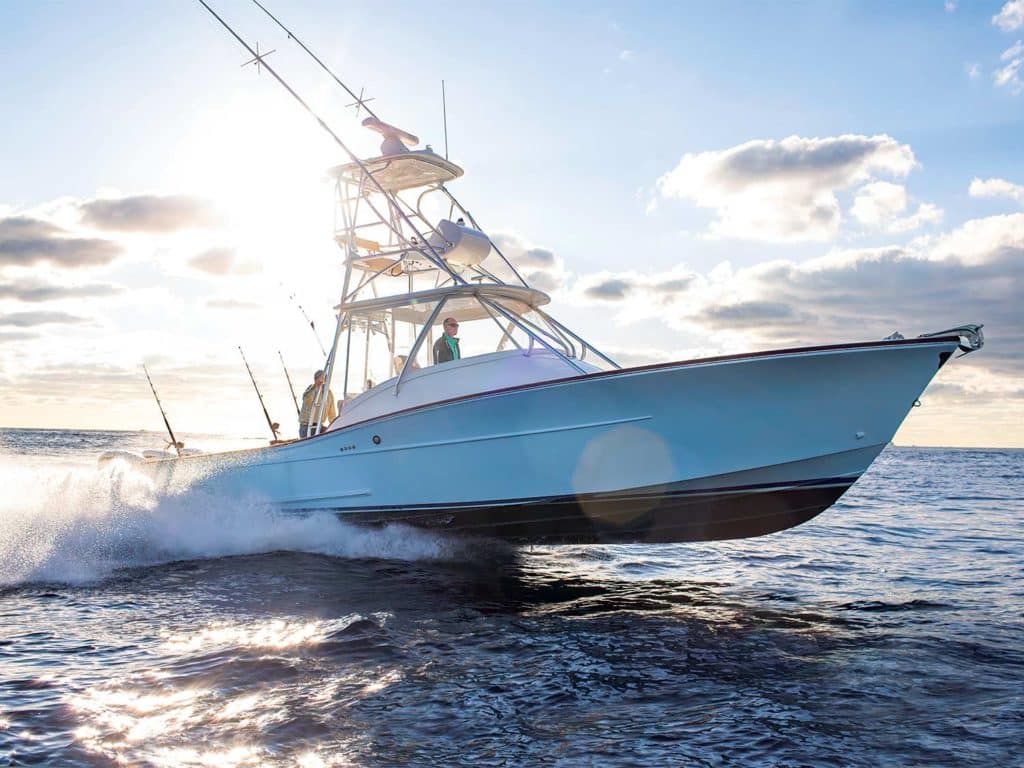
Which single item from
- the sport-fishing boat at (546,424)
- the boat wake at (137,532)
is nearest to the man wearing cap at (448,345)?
the sport-fishing boat at (546,424)

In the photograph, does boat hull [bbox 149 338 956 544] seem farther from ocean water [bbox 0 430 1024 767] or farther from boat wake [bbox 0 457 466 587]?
boat wake [bbox 0 457 466 587]

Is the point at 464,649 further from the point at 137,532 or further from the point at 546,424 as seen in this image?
the point at 137,532

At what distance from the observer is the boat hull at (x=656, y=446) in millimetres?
7598

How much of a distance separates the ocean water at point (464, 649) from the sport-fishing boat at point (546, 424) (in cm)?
79

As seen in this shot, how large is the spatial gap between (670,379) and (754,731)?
3.76 meters

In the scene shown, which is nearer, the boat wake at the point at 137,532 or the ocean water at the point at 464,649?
the ocean water at the point at 464,649

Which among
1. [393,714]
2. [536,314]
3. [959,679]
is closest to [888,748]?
[959,679]

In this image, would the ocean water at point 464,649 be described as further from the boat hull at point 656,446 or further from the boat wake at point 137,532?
the boat hull at point 656,446

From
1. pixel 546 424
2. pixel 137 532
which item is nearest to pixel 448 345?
pixel 546 424

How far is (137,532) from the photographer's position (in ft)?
38.3

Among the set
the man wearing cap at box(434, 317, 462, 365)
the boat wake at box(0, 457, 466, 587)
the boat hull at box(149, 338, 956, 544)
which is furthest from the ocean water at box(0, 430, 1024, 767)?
the man wearing cap at box(434, 317, 462, 365)

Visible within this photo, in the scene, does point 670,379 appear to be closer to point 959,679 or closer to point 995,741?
point 959,679

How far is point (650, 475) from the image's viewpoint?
26.5 feet

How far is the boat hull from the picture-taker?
7.60 metres
